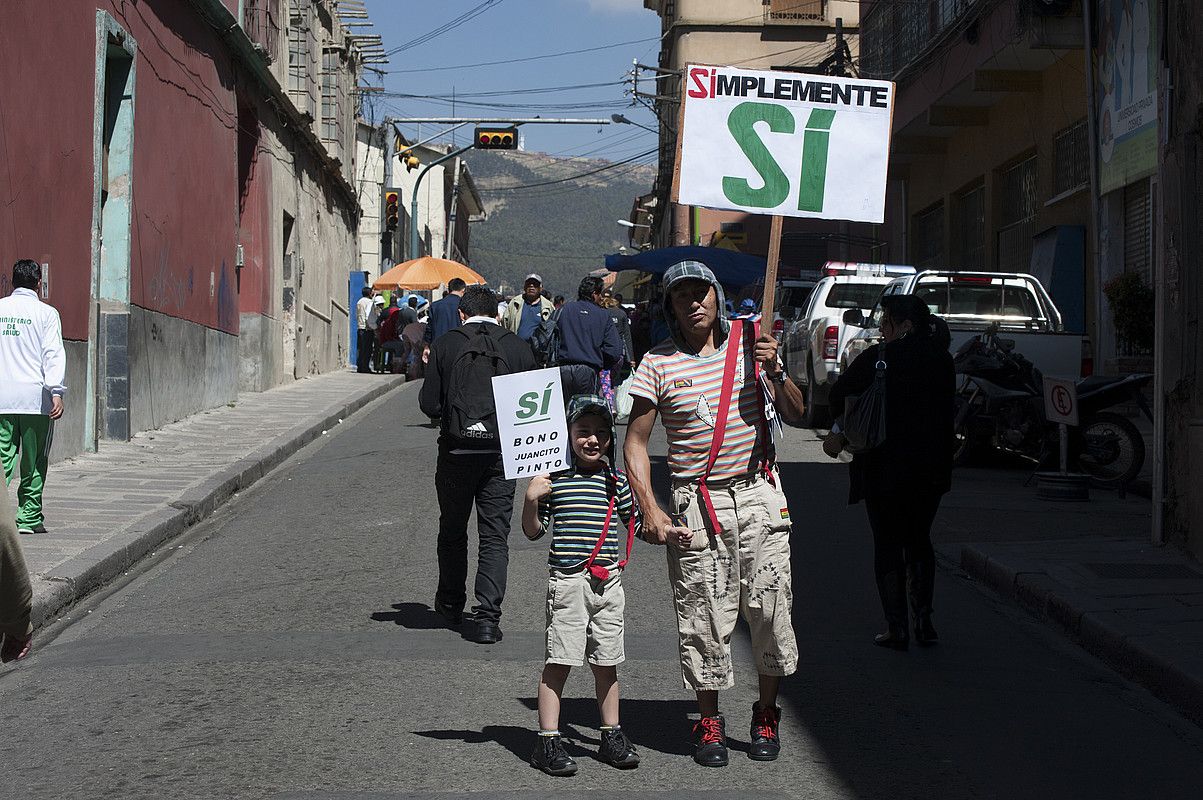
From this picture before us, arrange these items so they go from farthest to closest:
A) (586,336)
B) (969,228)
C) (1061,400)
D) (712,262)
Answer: (712,262), (969,228), (586,336), (1061,400)

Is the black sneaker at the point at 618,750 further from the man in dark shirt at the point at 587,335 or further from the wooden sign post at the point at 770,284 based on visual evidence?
the man in dark shirt at the point at 587,335

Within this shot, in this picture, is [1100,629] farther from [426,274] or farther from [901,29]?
[426,274]

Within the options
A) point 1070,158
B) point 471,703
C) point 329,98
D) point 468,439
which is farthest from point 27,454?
point 329,98

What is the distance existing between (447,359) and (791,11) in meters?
46.3

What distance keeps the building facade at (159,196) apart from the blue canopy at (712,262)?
647cm

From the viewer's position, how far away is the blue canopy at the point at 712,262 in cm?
2884

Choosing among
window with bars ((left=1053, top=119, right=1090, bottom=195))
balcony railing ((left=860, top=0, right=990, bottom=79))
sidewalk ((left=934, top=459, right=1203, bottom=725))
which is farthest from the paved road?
balcony railing ((left=860, top=0, right=990, bottom=79))

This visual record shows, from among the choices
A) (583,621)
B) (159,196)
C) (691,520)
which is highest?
(159,196)

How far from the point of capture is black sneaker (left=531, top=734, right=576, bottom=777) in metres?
5.20

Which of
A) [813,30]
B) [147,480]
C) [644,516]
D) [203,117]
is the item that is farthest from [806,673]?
[813,30]

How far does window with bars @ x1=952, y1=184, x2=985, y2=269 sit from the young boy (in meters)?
20.8

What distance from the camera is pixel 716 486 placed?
5.40 meters

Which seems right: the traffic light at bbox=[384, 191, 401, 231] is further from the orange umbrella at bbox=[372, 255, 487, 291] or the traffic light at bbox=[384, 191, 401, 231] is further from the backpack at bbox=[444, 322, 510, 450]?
the backpack at bbox=[444, 322, 510, 450]

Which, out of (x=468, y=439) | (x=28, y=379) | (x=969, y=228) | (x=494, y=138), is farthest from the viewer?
(x=494, y=138)
